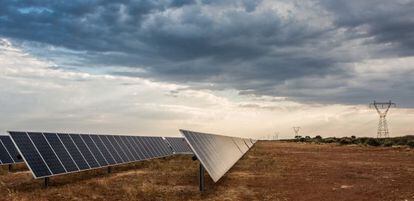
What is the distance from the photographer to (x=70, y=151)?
2373 centimetres

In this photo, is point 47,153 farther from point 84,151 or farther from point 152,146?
point 152,146

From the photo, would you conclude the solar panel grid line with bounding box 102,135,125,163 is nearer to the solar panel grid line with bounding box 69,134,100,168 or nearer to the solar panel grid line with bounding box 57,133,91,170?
the solar panel grid line with bounding box 69,134,100,168

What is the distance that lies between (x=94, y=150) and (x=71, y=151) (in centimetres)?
309

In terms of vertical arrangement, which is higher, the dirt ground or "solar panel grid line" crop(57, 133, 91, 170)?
"solar panel grid line" crop(57, 133, 91, 170)

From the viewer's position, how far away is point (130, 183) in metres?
21.5

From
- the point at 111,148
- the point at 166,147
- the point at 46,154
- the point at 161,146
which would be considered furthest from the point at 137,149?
the point at 46,154

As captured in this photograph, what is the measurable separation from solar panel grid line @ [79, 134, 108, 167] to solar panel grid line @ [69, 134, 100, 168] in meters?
0.25

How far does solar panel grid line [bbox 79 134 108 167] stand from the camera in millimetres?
25962

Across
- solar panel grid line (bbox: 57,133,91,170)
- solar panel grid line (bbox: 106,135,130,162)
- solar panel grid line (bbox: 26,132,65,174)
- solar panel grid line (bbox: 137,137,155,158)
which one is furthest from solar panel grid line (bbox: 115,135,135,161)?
solar panel grid line (bbox: 26,132,65,174)

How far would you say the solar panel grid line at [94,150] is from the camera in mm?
25962

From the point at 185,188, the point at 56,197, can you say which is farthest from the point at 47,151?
the point at 185,188

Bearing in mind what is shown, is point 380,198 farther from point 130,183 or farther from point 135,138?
point 135,138

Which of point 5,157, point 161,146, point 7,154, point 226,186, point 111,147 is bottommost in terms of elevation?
point 226,186

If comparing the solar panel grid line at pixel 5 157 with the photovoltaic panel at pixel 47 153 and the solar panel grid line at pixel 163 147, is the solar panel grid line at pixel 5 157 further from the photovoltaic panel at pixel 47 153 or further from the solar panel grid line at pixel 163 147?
the solar panel grid line at pixel 163 147
